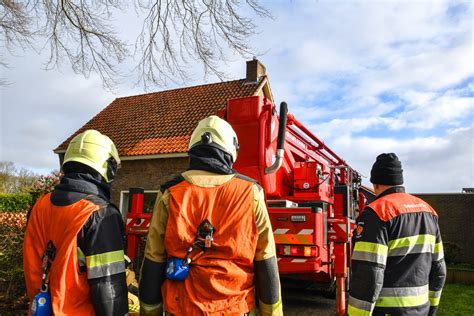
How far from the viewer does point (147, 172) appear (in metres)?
14.1

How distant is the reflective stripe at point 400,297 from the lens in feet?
8.05

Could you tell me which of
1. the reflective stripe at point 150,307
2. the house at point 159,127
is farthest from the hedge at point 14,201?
the reflective stripe at point 150,307

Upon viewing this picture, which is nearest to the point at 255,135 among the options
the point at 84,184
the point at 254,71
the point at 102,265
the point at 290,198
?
the point at 290,198

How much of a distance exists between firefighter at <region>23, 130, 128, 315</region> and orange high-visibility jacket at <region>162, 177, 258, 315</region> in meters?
0.30

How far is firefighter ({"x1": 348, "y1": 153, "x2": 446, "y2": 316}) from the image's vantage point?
2.43 meters

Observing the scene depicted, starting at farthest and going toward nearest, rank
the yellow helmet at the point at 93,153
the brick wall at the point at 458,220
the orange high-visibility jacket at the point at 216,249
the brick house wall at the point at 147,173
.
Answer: the brick wall at the point at 458,220
the brick house wall at the point at 147,173
the yellow helmet at the point at 93,153
the orange high-visibility jacket at the point at 216,249

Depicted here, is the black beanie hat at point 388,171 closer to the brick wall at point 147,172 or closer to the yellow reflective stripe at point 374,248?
the yellow reflective stripe at point 374,248

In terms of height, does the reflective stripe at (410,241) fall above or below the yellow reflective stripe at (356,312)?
above

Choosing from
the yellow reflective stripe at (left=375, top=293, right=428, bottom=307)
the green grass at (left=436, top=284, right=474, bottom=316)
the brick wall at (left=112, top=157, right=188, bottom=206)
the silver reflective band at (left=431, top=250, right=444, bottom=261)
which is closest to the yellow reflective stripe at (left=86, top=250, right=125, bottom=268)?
the yellow reflective stripe at (left=375, top=293, right=428, bottom=307)

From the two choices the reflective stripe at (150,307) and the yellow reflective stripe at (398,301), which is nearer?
the reflective stripe at (150,307)

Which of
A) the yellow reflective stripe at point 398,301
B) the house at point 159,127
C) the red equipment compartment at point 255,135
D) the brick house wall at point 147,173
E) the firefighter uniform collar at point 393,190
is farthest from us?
the house at point 159,127

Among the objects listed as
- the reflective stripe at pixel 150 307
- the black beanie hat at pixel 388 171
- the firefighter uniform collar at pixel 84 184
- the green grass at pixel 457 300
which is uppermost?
the black beanie hat at pixel 388 171

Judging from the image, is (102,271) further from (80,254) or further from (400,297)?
(400,297)

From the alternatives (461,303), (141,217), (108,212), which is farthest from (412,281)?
(461,303)
